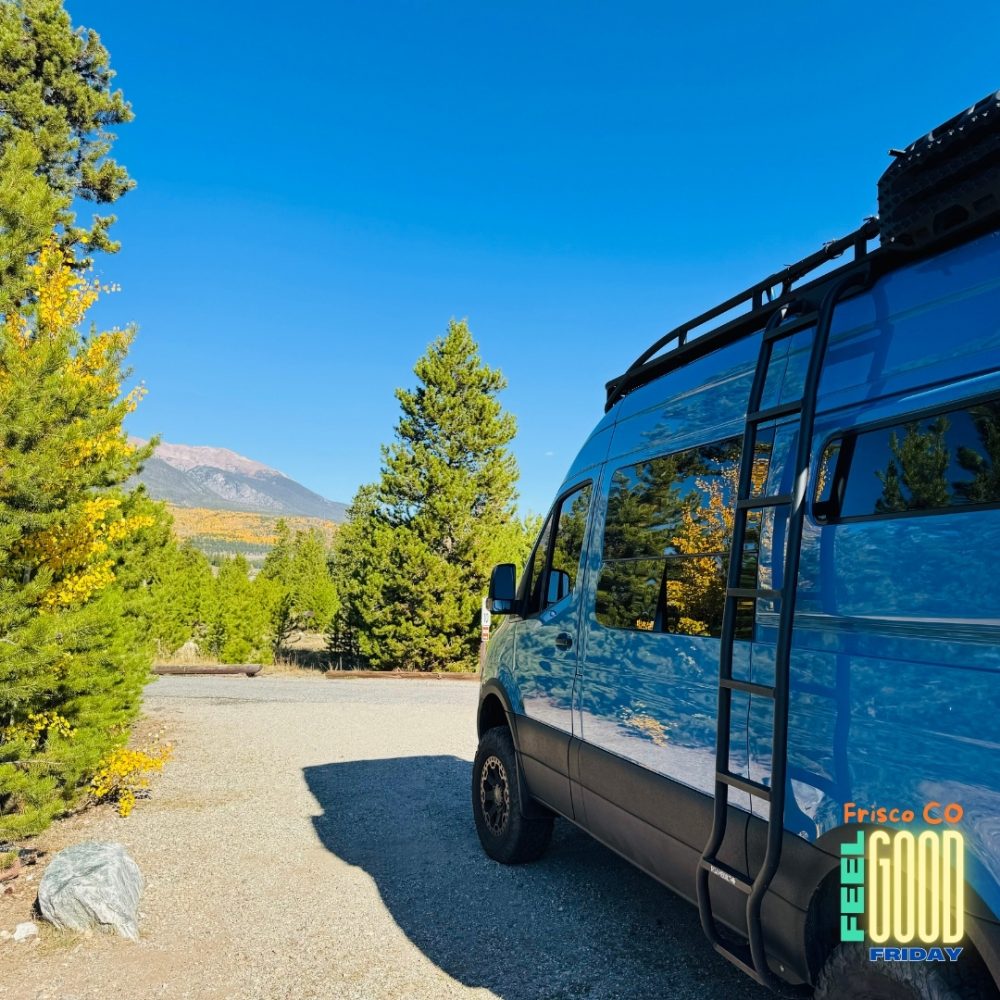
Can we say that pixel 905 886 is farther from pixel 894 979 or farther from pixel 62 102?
pixel 62 102

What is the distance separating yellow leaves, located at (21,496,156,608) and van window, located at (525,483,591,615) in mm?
3175

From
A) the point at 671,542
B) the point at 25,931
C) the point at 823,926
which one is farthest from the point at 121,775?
the point at 823,926

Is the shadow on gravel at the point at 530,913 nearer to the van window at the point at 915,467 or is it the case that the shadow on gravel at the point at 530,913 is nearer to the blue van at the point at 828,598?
the blue van at the point at 828,598

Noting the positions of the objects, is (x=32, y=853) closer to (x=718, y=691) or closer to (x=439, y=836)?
(x=439, y=836)

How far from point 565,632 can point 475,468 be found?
62.9 feet

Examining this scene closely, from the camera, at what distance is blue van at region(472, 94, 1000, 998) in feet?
6.18

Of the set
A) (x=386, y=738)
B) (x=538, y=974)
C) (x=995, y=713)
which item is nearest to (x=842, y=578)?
(x=995, y=713)

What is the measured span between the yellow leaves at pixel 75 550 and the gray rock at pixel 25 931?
229cm

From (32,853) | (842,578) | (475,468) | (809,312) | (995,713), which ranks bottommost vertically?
(32,853)

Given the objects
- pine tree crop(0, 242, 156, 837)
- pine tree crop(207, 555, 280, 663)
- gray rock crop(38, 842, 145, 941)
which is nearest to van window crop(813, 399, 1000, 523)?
gray rock crop(38, 842, 145, 941)

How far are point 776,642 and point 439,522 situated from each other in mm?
19817

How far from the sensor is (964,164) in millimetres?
2070

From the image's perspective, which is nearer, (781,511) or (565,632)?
(781,511)

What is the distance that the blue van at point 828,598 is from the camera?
1884mm
